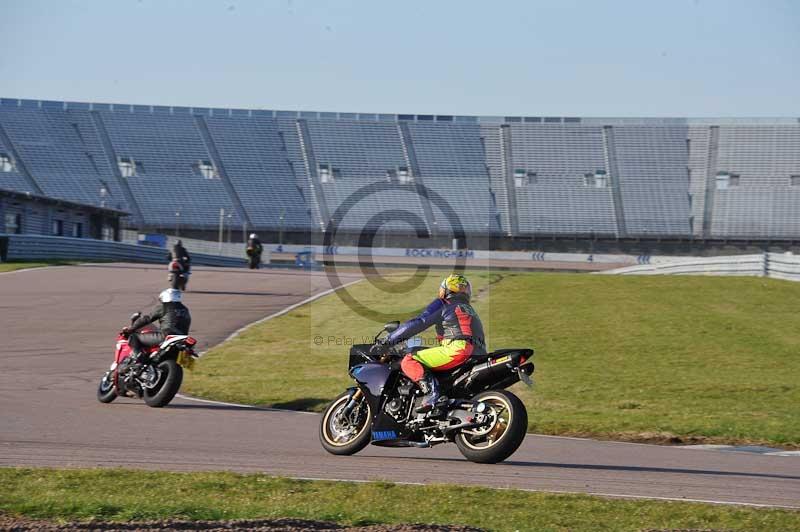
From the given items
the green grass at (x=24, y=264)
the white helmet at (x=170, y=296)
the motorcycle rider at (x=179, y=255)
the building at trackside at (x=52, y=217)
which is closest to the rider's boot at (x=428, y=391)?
the white helmet at (x=170, y=296)

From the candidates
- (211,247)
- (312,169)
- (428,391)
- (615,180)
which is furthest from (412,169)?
(428,391)

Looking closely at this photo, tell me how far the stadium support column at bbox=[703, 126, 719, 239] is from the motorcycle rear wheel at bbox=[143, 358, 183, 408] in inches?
2408

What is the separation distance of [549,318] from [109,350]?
9.37 meters

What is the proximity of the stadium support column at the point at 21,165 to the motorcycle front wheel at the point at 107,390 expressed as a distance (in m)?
61.4

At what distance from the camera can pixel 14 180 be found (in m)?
71.1

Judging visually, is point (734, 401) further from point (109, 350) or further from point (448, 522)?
point (109, 350)

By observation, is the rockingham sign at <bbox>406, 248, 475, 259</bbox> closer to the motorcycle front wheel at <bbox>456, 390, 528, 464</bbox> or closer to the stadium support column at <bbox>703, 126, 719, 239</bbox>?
the stadium support column at <bbox>703, 126, 719, 239</bbox>

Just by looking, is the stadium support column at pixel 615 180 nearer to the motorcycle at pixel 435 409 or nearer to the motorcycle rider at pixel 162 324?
the motorcycle rider at pixel 162 324

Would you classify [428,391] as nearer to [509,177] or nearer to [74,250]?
[74,250]

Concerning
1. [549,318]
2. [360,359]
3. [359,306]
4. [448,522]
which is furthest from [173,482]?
[359,306]

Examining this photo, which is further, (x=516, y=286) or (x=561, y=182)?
(x=561, y=182)

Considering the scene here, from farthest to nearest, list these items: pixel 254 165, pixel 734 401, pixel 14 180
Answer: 1. pixel 254 165
2. pixel 14 180
3. pixel 734 401

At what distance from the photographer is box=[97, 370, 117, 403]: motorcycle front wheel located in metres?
13.1

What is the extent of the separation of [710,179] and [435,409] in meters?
68.2
